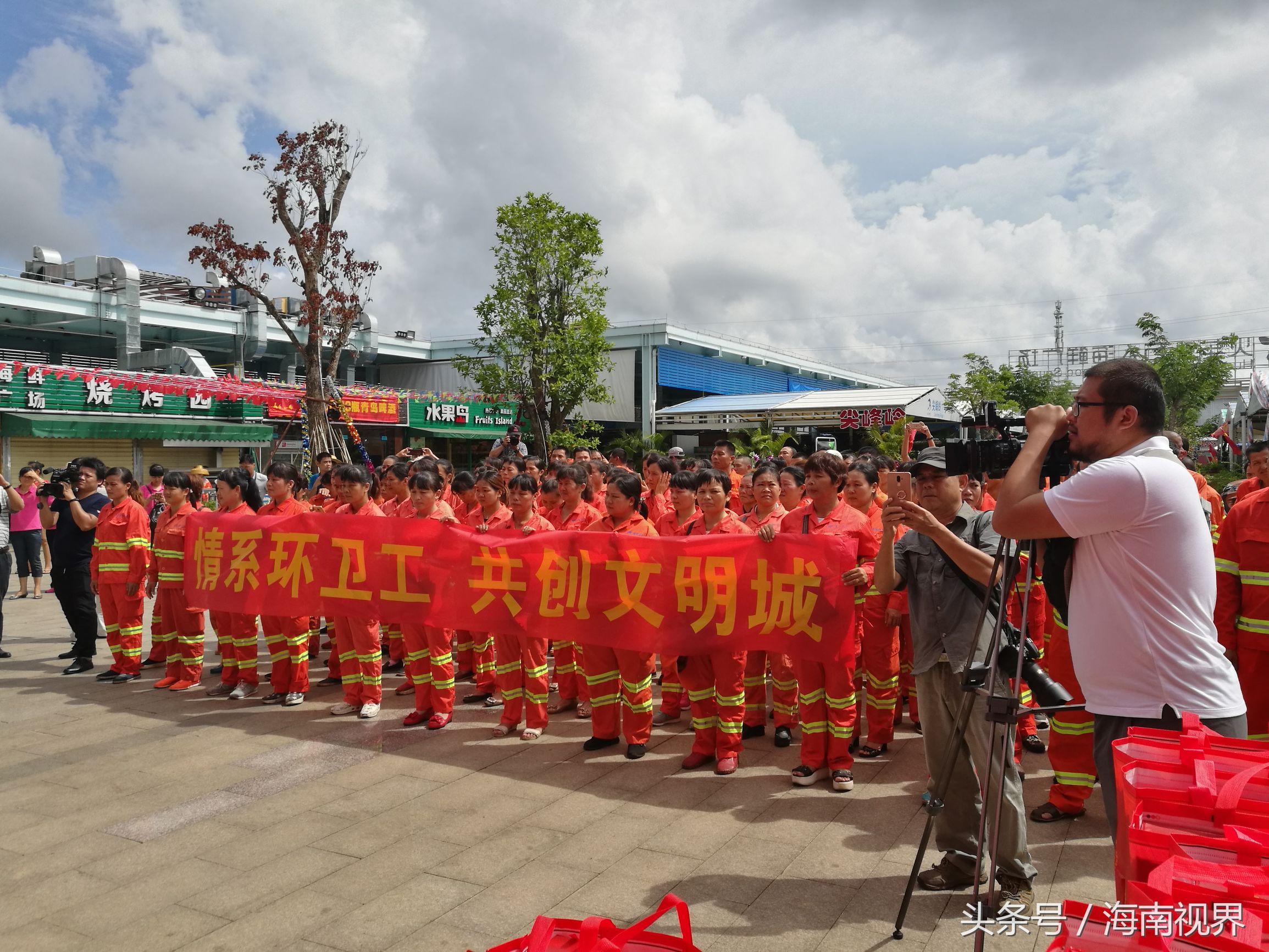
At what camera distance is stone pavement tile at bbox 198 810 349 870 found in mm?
3893

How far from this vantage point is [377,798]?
4.59 meters

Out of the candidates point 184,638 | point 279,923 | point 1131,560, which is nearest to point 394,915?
point 279,923

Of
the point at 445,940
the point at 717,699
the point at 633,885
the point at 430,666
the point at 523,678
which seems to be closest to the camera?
the point at 445,940

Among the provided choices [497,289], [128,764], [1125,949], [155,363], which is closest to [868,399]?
[497,289]

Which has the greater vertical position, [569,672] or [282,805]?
[569,672]

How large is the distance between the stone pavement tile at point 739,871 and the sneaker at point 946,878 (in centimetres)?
57

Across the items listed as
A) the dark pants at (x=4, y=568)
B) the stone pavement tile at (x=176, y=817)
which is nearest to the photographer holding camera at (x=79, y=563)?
the dark pants at (x=4, y=568)

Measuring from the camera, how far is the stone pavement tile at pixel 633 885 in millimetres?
3350

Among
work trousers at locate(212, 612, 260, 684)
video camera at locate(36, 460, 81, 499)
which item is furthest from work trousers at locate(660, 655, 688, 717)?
video camera at locate(36, 460, 81, 499)

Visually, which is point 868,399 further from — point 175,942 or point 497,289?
point 175,942

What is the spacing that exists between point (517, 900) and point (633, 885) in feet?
1.54

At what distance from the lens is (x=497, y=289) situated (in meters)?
20.6

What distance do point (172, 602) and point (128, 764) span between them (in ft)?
7.09

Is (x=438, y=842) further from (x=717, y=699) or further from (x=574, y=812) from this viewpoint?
(x=717, y=699)
